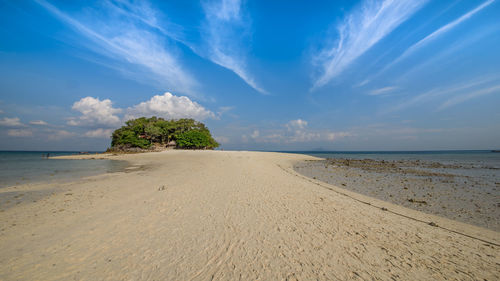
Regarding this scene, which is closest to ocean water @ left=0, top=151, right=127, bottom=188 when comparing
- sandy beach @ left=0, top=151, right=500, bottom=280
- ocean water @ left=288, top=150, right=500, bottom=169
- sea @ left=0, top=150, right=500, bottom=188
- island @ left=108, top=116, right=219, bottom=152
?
sea @ left=0, top=150, right=500, bottom=188

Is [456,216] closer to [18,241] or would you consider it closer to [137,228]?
[137,228]

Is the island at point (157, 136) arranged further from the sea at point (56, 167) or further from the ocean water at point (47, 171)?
the ocean water at point (47, 171)

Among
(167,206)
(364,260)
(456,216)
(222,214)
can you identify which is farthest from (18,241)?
(456,216)

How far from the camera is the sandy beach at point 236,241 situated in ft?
11.3

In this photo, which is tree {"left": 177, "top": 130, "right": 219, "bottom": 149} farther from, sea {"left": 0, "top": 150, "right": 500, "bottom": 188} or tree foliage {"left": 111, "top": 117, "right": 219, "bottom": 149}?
sea {"left": 0, "top": 150, "right": 500, "bottom": 188}

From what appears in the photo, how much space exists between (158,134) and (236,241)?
2334 inches

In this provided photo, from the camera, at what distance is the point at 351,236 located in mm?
4754

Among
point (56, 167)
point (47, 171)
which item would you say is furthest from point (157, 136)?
point (47, 171)

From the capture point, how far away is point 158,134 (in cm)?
5606

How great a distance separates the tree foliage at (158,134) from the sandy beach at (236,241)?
159ft

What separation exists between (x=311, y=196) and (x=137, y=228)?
7219 millimetres

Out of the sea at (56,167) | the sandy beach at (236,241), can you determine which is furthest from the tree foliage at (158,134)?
the sandy beach at (236,241)

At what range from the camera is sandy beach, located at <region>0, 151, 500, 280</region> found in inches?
135

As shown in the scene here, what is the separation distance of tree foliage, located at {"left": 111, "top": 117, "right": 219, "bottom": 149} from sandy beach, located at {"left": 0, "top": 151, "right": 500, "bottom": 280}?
4833 cm
